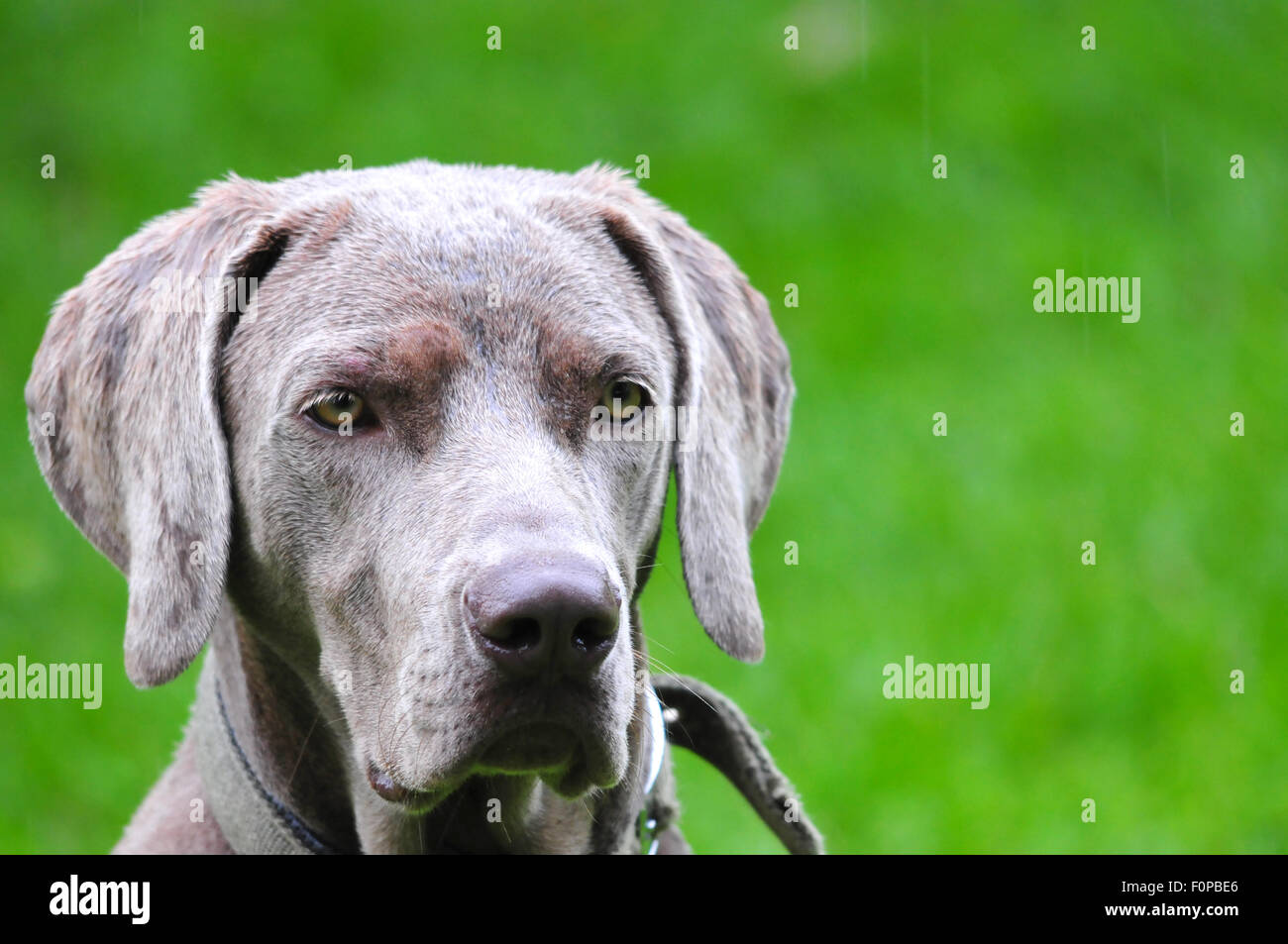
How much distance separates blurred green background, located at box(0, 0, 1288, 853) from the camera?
680 centimetres

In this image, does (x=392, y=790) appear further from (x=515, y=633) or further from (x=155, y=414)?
(x=155, y=414)

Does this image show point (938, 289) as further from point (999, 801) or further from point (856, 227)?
point (999, 801)

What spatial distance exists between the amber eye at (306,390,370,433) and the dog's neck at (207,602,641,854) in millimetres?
481

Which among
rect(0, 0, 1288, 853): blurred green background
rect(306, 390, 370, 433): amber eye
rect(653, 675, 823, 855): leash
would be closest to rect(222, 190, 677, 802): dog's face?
rect(306, 390, 370, 433): amber eye

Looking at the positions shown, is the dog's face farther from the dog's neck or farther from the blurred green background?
the blurred green background

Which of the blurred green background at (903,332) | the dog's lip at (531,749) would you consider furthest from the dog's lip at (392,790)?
the blurred green background at (903,332)

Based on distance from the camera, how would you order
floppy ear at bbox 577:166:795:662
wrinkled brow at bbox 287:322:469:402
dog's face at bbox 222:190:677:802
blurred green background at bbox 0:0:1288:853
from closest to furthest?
dog's face at bbox 222:190:677:802, wrinkled brow at bbox 287:322:469:402, floppy ear at bbox 577:166:795:662, blurred green background at bbox 0:0:1288:853

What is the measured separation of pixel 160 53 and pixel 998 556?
5.90m

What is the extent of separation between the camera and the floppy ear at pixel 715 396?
368 cm

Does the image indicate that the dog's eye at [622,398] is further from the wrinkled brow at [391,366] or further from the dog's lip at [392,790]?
the dog's lip at [392,790]

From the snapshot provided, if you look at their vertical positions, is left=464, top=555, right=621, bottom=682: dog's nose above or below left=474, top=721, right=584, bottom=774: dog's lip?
above

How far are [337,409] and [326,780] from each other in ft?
Result: 2.55

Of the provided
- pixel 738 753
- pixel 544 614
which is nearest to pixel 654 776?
pixel 738 753

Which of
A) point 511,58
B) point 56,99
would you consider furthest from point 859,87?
point 56,99
